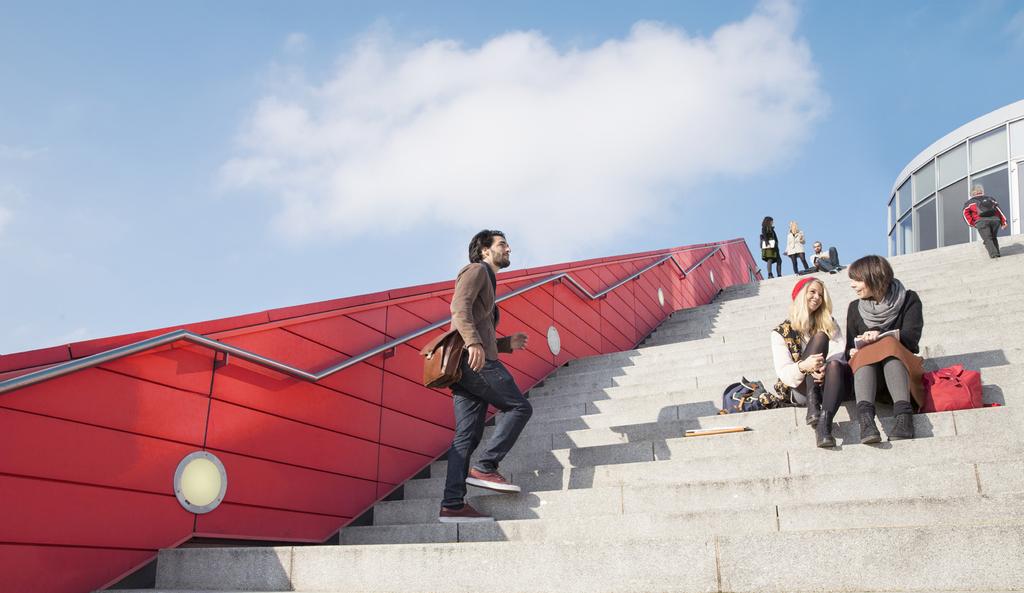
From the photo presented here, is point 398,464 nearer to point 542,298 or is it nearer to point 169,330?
point 169,330

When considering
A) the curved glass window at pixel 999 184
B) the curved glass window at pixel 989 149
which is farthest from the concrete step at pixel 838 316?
the curved glass window at pixel 989 149

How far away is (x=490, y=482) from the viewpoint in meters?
3.80

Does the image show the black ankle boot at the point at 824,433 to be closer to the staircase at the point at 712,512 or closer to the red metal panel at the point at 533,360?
the staircase at the point at 712,512

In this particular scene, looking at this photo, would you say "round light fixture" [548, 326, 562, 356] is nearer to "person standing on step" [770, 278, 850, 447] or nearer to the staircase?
the staircase

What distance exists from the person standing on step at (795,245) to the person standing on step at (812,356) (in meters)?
9.98

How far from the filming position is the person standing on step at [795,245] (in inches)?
541

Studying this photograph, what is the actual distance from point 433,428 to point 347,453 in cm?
87

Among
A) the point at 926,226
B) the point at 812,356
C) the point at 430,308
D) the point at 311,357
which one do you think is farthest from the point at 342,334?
the point at 926,226

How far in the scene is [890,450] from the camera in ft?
11.1

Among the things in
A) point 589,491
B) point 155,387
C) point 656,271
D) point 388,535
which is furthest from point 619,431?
point 656,271

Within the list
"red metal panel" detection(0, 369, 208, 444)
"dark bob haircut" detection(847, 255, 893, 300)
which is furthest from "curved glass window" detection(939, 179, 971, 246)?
"red metal panel" detection(0, 369, 208, 444)

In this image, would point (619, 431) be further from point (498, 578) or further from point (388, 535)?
point (498, 578)

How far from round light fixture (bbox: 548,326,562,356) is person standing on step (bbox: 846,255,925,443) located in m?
3.29

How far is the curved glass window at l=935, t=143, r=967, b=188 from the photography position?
18.9 metres
